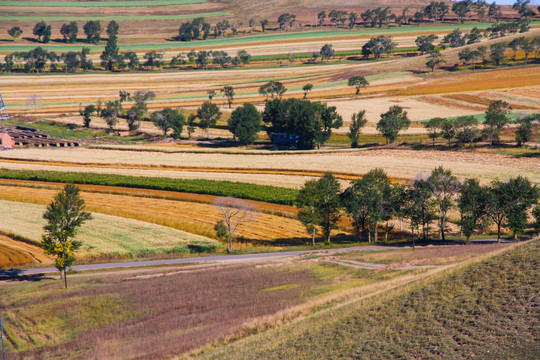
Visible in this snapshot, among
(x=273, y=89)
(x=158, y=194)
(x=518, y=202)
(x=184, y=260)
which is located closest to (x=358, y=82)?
(x=273, y=89)

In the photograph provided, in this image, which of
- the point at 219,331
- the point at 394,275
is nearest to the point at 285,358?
the point at 219,331

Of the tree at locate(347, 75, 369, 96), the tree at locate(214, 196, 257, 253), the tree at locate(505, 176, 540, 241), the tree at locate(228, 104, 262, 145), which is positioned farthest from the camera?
the tree at locate(347, 75, 369, 96)

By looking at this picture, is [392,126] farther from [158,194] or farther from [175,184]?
[158,194]

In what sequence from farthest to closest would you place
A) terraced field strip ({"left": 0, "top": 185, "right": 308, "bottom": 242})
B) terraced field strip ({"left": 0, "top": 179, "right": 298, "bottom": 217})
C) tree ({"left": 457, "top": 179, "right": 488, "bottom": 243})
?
terraced field strip ({"left": 0, "top": 179, "right": 298, "bottom": 217}) < terraced field strip ({"left": 0, "top": 185, "right": 308, "bottom": 242}) < tree ({"left": 457, "top": 179, "right": 488, "bottom": 243})

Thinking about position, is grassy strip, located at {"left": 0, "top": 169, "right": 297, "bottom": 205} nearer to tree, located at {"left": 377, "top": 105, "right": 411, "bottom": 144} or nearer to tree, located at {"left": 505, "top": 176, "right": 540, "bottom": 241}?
tree, located at {"left": 505, "top": 176, "right": 540, "bottom": 241}

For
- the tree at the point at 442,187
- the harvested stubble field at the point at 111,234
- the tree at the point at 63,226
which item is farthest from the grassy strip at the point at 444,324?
the tree at the point at 442,187

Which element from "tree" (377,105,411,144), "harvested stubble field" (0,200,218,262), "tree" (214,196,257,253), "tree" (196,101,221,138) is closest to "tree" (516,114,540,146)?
"tree" (377,105,411,144)

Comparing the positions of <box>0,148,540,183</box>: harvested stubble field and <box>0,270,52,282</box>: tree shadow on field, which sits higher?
<box>0,148,540,183</box>: harvested stubble field
